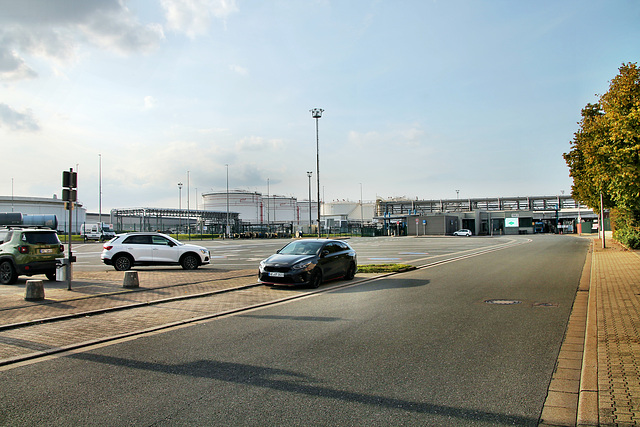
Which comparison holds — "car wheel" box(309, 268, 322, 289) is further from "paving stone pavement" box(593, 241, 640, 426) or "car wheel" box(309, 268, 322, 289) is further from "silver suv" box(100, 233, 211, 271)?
"silver suv" box(100, 233, 211, 271)

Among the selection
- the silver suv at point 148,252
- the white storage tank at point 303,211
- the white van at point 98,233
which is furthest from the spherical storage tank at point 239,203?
the silver suv at point 148,252

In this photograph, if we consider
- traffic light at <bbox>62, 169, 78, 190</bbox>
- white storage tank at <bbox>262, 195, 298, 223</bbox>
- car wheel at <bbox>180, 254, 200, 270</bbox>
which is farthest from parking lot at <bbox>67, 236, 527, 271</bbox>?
white storage tank at <bbox>262, 195, 298, 223</bbox>

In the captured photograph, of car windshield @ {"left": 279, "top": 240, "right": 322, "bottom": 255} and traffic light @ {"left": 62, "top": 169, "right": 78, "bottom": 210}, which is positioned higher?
traffic light @ {"left": 62, "top": 169, "right": 78, "bottom": 210}

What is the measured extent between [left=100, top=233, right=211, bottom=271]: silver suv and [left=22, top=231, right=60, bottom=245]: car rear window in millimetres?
3394

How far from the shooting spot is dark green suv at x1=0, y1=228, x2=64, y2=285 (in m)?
13.7

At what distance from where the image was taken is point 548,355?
6.16m

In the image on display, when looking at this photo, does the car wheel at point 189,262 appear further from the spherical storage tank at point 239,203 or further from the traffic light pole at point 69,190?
the spherical storage tank at point 239,203

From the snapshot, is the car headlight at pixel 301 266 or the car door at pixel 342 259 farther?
the car door at pixel 342 259

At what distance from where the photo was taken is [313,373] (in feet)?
17.5

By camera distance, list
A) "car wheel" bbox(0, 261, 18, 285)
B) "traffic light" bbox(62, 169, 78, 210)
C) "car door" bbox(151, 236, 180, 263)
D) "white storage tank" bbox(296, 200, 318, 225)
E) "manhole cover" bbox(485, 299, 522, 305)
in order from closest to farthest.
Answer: "manhole cover" bbox(485, 299, 522, 305) → "traffic light" bbox(62, 169, 78, 210) → "car wheel" bbox(0, 261, 18, 285) → "car door" bbox(151, 236, 180, 263) → "white storage tank" bbox(296, 200, 318, 225)

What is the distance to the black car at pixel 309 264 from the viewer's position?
13039mm

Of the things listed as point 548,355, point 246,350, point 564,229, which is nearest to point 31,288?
point 246,350

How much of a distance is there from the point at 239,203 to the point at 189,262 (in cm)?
9761

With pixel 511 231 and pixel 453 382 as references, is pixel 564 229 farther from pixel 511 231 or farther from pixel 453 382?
pixel 453 382
